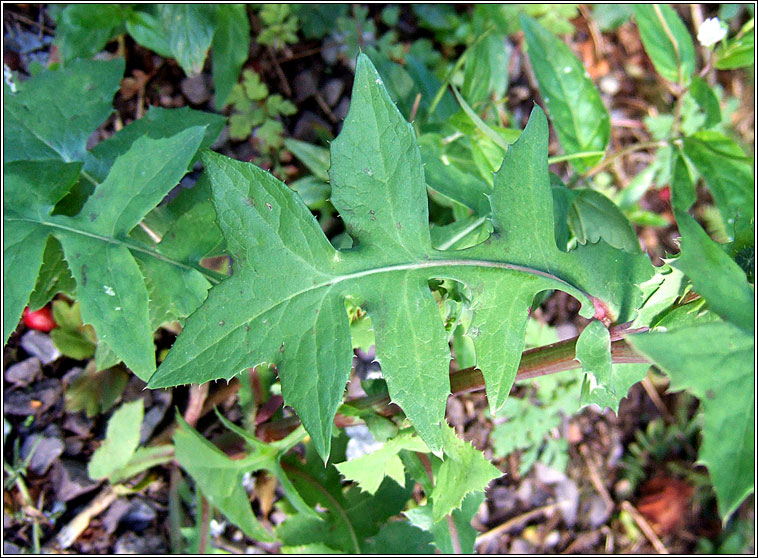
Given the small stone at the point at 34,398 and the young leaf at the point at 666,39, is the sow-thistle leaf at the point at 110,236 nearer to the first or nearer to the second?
the small stone at the point at 34,398

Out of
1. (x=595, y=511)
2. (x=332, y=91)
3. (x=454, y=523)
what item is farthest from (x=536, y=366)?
(x=595, y=511)

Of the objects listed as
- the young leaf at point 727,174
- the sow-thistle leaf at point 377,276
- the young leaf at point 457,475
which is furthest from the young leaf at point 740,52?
the young leaf at point 457,475

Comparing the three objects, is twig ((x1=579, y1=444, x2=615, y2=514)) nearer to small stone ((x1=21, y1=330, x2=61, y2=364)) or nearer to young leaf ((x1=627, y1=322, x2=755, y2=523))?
young leaf ((x1=627, y1=322, x2=755, y2=523))

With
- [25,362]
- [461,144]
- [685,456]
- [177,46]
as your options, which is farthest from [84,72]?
[685,456]

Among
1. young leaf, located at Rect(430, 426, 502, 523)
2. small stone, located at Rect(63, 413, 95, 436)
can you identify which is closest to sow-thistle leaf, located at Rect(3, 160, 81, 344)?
small stone, located at Rect(63, 413, 95, 436)

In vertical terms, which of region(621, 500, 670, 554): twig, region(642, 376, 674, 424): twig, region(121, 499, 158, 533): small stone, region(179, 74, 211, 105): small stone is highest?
region(179, 74, 211, 105): small stone

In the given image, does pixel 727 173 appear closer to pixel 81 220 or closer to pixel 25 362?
pixel 81 220

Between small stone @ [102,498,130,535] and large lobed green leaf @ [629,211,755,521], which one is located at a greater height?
large lobed green leaf @ [629,211,755,521]
